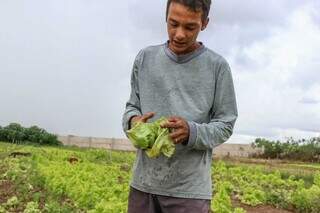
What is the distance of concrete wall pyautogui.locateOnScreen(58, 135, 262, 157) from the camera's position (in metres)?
25.5

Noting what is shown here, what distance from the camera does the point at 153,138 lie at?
294 cm

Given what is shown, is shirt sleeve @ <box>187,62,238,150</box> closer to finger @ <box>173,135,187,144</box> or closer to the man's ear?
finger @ <box>173,135,187,144</box>

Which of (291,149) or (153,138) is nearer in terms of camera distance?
(153,138)

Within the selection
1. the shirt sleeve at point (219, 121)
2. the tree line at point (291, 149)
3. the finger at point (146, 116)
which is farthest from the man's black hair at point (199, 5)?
the tree line at point (291, 149)

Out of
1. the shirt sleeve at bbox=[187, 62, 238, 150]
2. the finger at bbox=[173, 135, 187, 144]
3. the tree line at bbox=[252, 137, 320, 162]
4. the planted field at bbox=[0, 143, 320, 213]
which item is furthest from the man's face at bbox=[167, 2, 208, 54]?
the tree line at bbox=[252, 137, 320, 162]

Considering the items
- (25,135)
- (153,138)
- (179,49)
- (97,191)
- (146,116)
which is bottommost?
(97,191)

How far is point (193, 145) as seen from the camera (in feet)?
9.68

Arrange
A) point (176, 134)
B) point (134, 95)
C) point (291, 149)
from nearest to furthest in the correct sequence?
point (176, 134)
point (134, 95)
point (291, 149)

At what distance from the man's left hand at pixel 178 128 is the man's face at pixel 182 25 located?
395 millimetres

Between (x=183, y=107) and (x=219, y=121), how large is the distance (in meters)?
0.19

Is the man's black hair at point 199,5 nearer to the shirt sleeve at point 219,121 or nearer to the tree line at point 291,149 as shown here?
the shirt sleeve at point 219,121

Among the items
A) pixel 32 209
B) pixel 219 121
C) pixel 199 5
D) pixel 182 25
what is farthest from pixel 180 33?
pixel 32 209

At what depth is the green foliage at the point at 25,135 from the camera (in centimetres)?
2497

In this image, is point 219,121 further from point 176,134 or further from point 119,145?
point 119,145
